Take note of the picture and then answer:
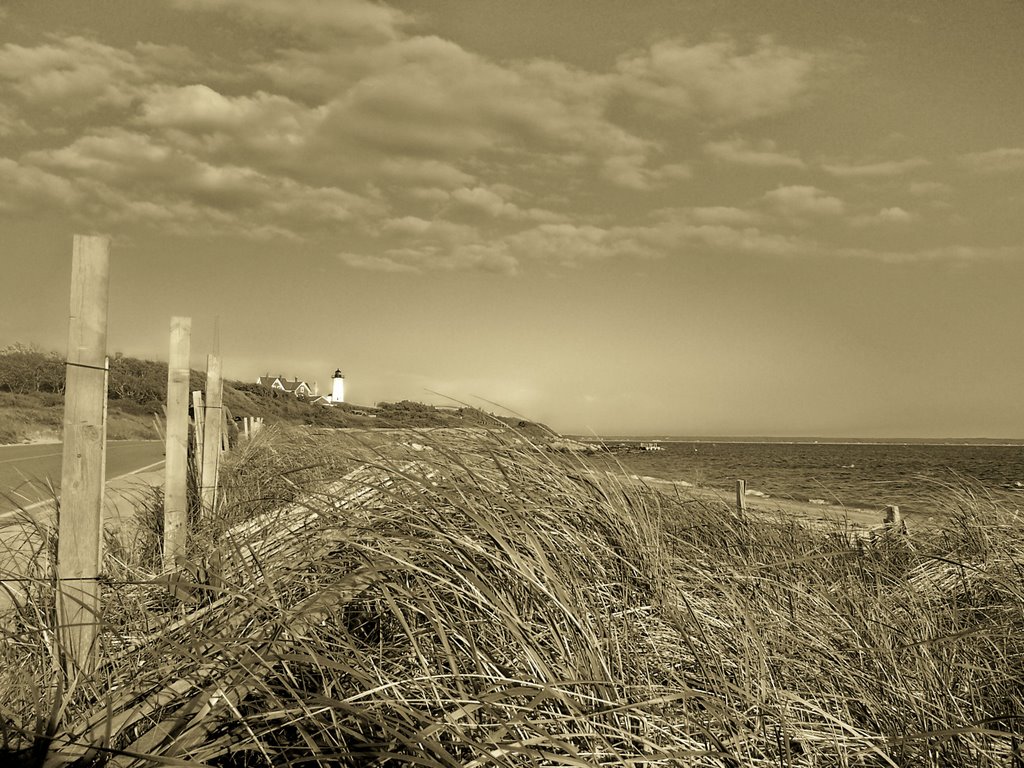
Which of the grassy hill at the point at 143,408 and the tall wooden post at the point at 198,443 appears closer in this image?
the grassy hill at the point at 143,408

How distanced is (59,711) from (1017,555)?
4650mm

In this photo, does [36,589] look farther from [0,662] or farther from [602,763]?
[602,763]

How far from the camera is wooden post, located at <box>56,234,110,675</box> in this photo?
352 cm

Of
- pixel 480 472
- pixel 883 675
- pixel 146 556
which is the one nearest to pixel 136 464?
pixel 146 556

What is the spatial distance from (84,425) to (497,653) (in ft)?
7.36

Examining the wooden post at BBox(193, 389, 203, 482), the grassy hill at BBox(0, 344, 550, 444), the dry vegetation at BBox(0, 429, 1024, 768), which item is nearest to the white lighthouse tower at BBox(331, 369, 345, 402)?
the grassy hill at BBox(0, 344, 550, 444)

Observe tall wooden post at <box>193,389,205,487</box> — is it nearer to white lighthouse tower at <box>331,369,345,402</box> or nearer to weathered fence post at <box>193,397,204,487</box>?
weathered fence post at <box>193,397,204,487</box>

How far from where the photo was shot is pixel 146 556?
211 inches

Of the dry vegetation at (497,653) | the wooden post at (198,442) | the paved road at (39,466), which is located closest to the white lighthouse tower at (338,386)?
the paved road at (39,466)

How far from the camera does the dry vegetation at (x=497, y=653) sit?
83.5 inches

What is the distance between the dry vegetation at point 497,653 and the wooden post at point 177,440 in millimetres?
1666

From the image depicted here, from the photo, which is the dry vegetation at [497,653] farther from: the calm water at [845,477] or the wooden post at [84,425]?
the calm water at [845,477]

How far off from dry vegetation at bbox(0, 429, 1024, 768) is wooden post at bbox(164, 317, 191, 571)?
5.47 feet


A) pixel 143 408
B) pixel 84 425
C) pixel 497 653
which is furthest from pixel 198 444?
pixel 143 408
